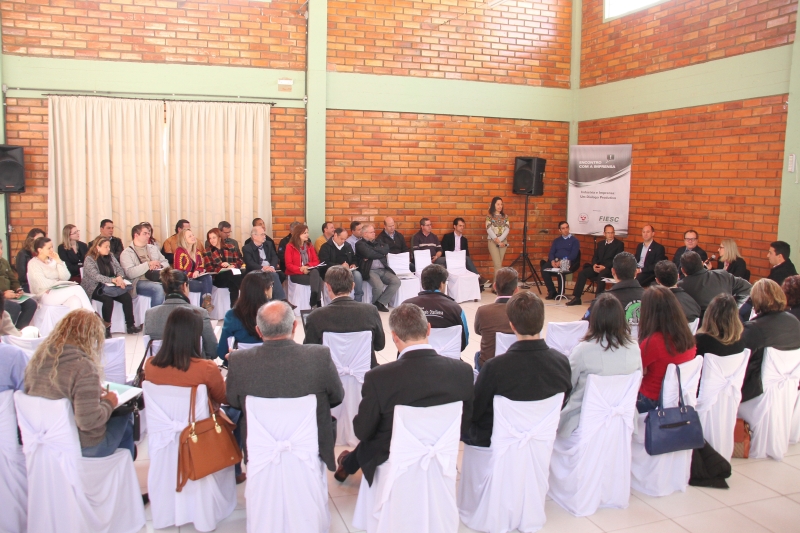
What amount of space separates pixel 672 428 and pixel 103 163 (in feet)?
24.5

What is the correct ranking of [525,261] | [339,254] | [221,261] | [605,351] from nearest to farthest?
[605,351] → [221,261] → [339,254] → [525,261]

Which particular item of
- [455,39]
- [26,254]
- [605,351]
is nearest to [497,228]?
[455,39]

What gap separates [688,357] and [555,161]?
749 cm

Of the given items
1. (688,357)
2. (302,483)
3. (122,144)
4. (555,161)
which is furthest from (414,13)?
(302,483)

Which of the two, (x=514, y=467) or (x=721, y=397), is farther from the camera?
(x=721, y=397)

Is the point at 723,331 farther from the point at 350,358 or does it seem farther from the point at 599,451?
the point at 350,358

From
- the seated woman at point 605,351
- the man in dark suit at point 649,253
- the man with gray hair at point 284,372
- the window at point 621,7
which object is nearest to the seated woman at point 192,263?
the man with gray hair at point 284,372

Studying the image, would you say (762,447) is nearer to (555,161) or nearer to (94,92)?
(555,161)

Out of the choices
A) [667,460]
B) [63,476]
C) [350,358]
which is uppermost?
[350,358]

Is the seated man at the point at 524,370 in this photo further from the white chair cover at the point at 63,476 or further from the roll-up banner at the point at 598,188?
the roll-up banner at the point at 598,188

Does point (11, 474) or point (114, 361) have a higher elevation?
point (114, 361)

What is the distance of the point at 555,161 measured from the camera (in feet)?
35.2

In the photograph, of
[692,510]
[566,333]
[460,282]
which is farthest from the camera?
[460,282]

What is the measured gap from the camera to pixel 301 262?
27.3 ft
